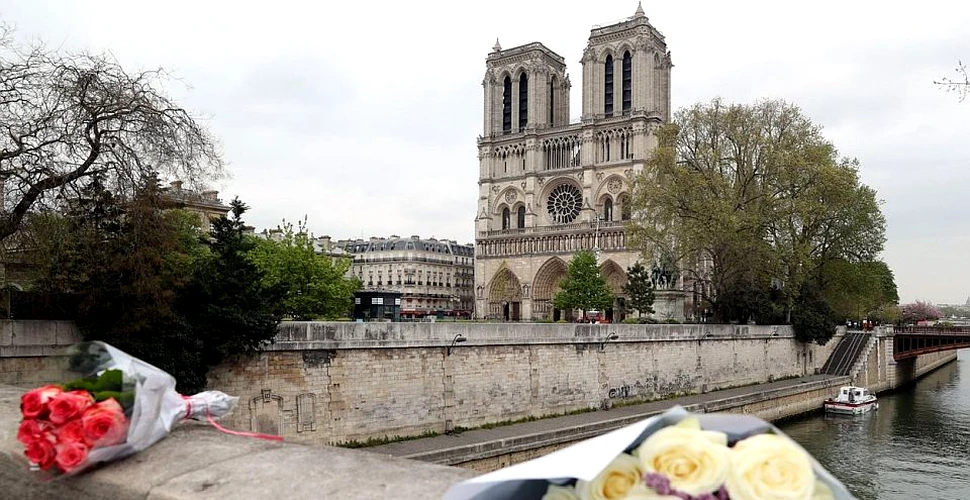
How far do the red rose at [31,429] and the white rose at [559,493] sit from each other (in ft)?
7.61

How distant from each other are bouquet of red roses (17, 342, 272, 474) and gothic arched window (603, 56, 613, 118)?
66969 millimetres

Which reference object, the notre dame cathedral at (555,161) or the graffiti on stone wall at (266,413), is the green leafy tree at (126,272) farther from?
the notre dame cathedral at (555,161)

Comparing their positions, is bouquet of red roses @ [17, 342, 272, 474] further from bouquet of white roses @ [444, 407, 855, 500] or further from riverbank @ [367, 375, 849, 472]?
riverbank @ [367, 375, 849, 472]

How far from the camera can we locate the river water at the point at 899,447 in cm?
2155

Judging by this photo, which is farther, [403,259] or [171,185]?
[403,259]

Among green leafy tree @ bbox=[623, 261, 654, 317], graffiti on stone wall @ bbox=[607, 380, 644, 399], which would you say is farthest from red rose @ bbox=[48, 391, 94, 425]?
green leafy tree @ bbox=[623, 261, 654, 317]

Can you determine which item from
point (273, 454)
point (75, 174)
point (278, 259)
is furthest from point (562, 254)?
point (273, 454)

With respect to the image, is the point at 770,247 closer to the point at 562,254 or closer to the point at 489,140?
the point at 562,254

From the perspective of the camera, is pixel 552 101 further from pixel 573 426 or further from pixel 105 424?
pixel 105 424

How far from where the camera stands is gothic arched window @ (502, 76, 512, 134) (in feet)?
242

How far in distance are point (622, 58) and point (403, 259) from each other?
32706mm

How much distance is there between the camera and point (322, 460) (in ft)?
9.93

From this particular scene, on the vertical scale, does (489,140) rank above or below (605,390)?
above

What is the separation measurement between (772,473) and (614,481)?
34 centimetres
